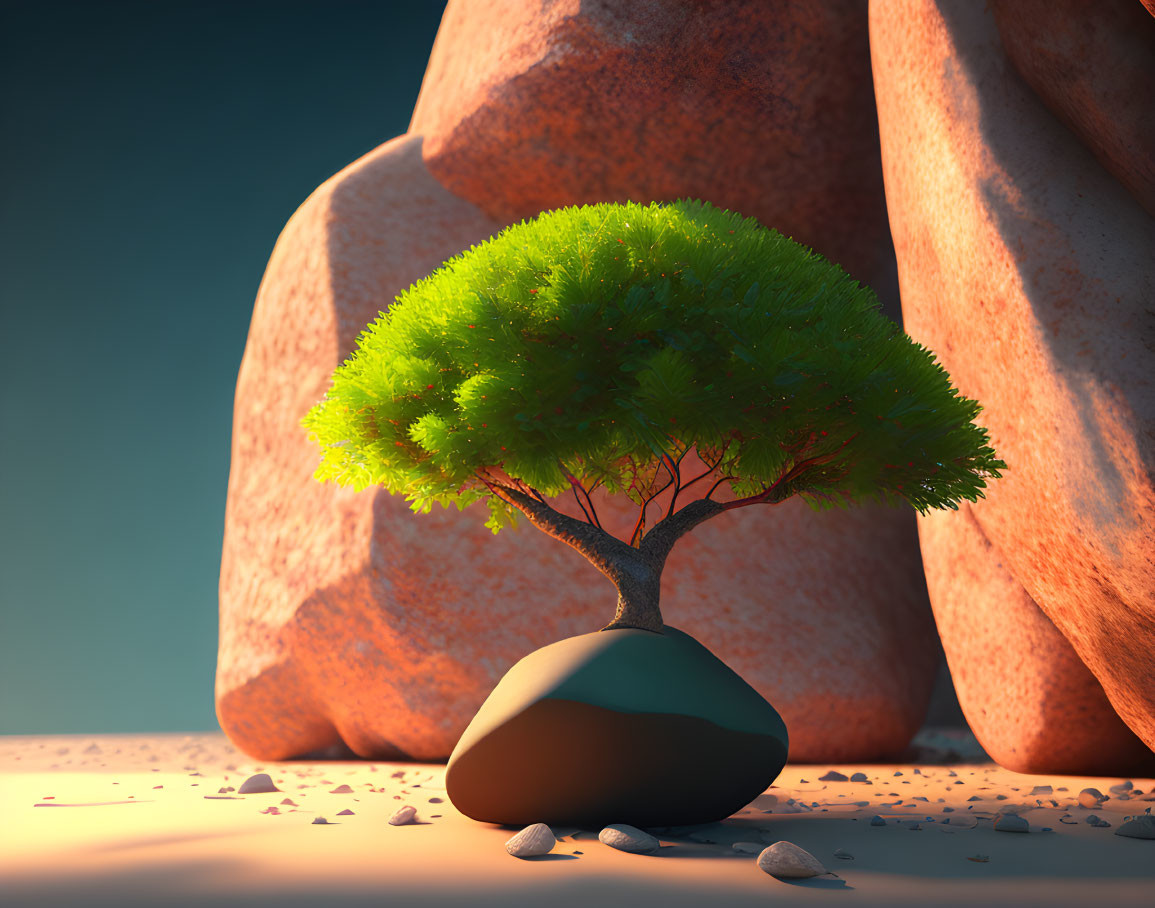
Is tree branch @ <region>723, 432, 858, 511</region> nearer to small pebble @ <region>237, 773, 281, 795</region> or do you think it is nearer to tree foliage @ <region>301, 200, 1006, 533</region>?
tree foliage @ <region>301, 200, 1006, 533</region>

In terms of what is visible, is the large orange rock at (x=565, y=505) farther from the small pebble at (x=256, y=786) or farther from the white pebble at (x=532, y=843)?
the white pebble at (x=532, y=843)

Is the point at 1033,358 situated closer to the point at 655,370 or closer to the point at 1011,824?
the point at 1011,824

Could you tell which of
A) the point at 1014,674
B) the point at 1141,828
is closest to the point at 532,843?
the point at 1141,828

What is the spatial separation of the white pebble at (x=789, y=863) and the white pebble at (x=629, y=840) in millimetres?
568

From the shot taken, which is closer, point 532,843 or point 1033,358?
point 532,843

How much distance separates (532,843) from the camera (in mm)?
3566

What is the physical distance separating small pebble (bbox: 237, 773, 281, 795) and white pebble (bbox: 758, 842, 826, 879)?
151 inches

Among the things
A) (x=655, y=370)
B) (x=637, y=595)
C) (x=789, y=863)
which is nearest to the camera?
(x=789, y=863)

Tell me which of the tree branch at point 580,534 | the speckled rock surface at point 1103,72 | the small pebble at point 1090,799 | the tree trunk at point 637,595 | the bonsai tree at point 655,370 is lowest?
the small pebble at point 1090,799

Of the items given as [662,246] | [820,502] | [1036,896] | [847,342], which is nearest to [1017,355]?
[820,502]

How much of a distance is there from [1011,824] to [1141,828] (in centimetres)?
53

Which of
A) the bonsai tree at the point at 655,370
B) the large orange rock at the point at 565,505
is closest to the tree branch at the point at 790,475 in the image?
the bonsai tree at the point at 655,370

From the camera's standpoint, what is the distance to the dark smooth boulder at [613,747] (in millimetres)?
4004

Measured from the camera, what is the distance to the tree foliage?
4207mm
